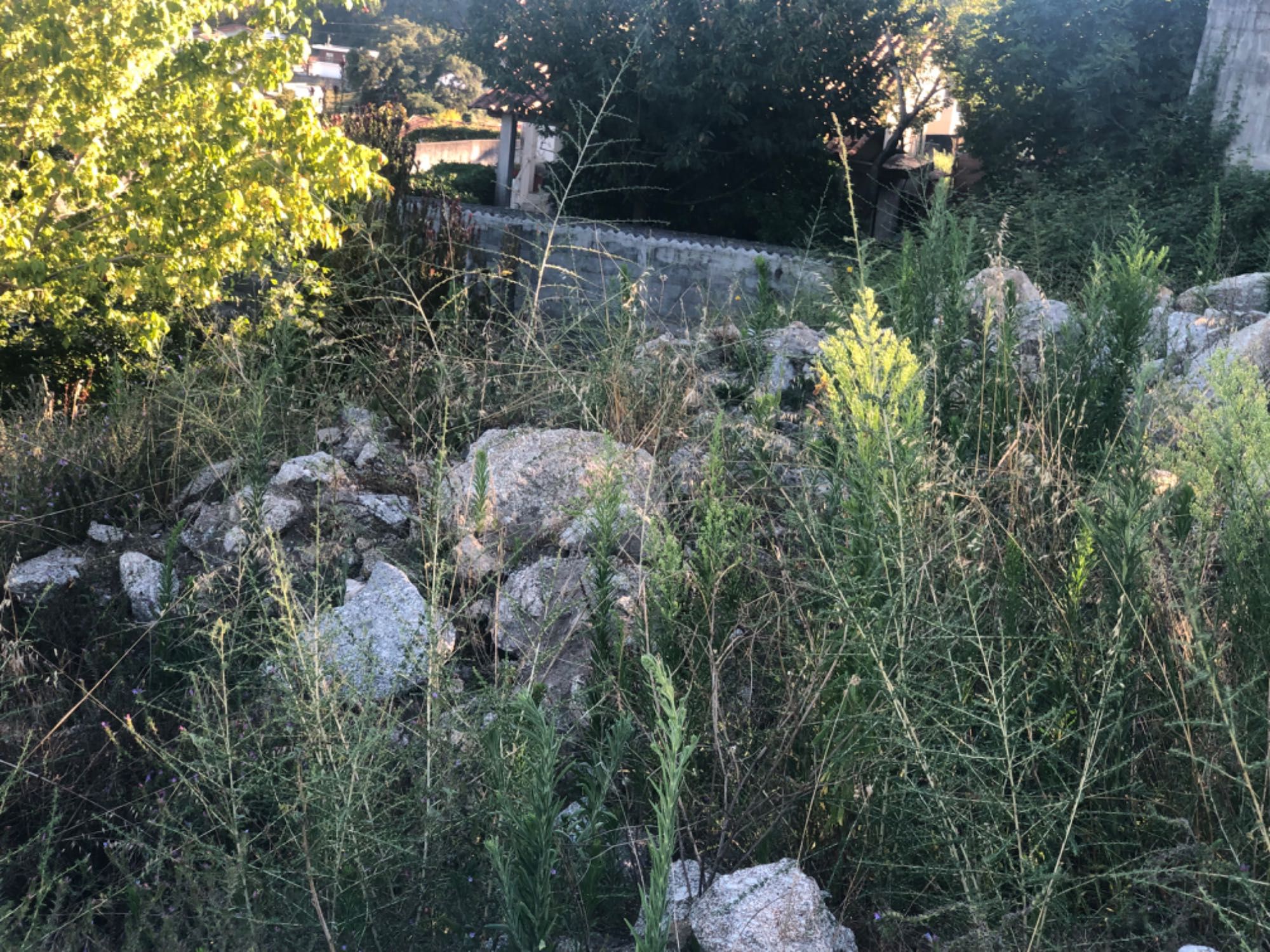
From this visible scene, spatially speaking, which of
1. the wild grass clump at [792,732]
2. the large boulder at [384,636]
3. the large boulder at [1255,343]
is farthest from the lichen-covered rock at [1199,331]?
the large boulder at [384,636]

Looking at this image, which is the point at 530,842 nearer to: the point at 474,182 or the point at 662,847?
the point at 662,847

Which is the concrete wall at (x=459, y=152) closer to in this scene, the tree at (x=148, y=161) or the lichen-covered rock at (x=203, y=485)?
the tree at (x=148, y=161)

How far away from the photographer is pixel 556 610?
2965 millimetres

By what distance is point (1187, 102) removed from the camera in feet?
46.9

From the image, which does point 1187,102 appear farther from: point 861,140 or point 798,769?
point 798,769

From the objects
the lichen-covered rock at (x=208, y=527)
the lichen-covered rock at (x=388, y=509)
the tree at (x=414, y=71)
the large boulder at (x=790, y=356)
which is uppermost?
the tree at (x=414, y=71)

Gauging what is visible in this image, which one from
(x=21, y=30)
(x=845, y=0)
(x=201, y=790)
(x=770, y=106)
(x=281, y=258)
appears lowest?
(x=201, y=790)

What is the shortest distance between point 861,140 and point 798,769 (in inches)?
710

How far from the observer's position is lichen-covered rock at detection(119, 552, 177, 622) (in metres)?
3.89

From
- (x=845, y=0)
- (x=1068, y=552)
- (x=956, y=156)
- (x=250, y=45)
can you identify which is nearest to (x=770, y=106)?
(x=845, y=0)

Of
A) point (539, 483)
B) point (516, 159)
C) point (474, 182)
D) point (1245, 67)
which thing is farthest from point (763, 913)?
point (516, 159)

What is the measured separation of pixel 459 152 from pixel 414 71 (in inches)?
443

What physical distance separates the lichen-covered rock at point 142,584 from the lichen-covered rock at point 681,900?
217 cm

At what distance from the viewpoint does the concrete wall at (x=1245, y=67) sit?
1329cm
